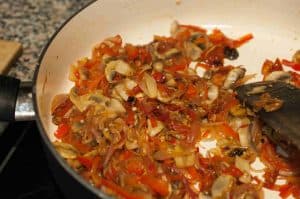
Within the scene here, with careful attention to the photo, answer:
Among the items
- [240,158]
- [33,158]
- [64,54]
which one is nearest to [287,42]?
[240,158]

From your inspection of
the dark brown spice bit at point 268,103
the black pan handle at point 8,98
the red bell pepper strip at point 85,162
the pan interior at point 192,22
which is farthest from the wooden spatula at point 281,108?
the black pan handle at point 8,98

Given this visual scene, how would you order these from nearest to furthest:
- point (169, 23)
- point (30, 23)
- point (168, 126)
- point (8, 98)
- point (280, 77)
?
point (8, 98)
point (168, 126)
point (280, 77)
point (169, 23)
point (30, 23)

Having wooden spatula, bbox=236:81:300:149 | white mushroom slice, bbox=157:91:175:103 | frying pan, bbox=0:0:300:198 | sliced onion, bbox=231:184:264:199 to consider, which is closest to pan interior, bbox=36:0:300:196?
frying pan, bbox=0:0:300:198

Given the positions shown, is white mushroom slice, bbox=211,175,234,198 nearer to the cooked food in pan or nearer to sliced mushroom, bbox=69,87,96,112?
the cooked food in pan

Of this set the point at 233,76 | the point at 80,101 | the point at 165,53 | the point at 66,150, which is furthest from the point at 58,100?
the point at 233,76

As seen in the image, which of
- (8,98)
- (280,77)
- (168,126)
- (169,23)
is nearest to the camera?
(8,98)

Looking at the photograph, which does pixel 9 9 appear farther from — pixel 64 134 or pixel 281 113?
pixel 281 113

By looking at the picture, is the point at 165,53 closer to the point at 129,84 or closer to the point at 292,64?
the point at 129,84
